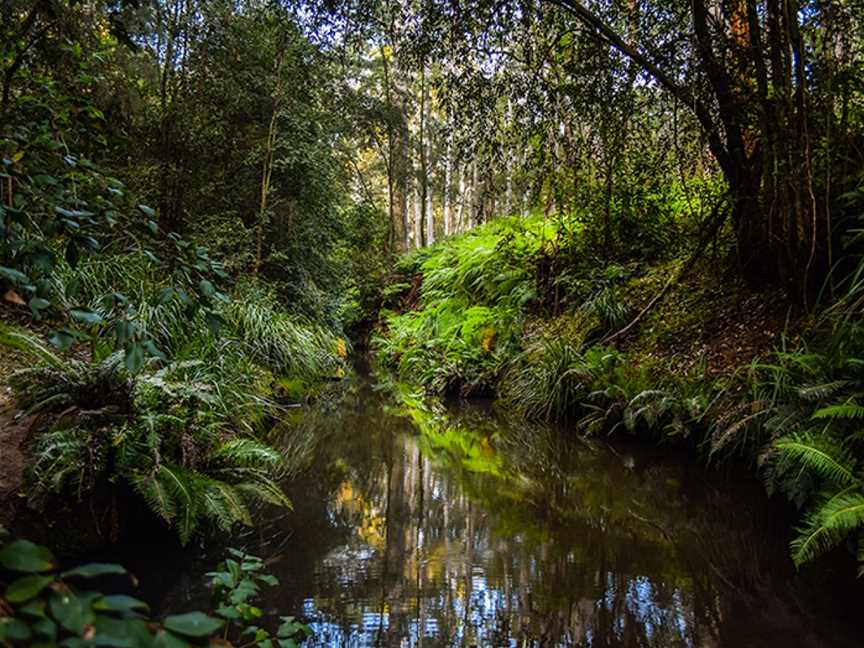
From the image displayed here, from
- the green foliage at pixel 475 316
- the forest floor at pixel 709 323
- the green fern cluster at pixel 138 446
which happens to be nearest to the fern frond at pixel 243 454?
the green fern cluster at pixel 138 446

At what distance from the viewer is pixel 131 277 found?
574cm

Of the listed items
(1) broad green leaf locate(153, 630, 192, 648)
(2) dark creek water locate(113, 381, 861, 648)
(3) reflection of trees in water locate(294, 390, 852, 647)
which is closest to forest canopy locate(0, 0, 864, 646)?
(1) broad green leaf locate(153, 630, 192, 648)

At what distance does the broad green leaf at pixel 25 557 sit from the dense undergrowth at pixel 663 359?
106 inches

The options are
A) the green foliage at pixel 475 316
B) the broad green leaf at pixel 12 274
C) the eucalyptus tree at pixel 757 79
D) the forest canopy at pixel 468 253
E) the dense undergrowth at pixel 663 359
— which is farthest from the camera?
the green foliage at pixel 475 316

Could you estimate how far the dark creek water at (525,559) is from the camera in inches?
88.9

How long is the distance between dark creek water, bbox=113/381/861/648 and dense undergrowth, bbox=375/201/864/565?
0.31 metres

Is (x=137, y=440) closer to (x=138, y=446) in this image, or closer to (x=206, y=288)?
(x=138, y=446)

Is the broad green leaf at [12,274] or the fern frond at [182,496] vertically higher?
the broad green leaf at [12,274]

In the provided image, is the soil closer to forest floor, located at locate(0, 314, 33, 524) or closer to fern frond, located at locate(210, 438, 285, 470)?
forest floor, located at locate(0, 314, 33, 524)

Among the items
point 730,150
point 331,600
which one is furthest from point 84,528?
point 730,150

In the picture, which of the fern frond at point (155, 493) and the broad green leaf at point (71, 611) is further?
the fern frond at point (155, 493)

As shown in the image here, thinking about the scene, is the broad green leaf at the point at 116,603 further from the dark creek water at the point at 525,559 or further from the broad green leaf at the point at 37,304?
the dark creek water at the point at 525,559

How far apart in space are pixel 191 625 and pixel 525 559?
2.50 m

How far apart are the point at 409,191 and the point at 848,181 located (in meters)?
15.4
